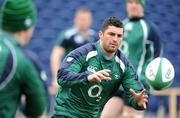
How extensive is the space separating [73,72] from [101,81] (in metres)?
0.42

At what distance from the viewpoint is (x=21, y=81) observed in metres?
4.04

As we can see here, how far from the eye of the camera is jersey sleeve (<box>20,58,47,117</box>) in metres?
4.02

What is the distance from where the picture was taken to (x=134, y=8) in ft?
26.1

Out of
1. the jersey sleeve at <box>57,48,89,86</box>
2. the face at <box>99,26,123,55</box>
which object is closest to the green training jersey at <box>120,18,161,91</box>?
the face at <box>99,26,123,55</box>

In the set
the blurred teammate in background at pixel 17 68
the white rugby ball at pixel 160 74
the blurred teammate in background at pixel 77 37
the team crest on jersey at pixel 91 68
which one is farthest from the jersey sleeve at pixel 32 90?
the blurred teammate in background at pixel 77 37

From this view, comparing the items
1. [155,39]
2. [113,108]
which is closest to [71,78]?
[113,108]

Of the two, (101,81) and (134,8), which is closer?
(101,81)

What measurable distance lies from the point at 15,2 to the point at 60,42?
17.5 ft

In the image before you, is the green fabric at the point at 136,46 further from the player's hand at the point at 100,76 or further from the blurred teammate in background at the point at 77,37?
the player's hand at the point at 100,76

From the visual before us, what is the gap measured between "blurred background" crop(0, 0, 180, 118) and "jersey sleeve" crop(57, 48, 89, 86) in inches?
244

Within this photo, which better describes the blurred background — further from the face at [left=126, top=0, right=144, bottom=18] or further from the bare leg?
the bare leg

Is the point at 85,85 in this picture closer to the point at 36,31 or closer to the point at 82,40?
the point at 82,40

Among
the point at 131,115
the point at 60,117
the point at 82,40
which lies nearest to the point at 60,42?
the point at 82,40

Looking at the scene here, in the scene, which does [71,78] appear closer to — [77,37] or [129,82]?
[129,82]
